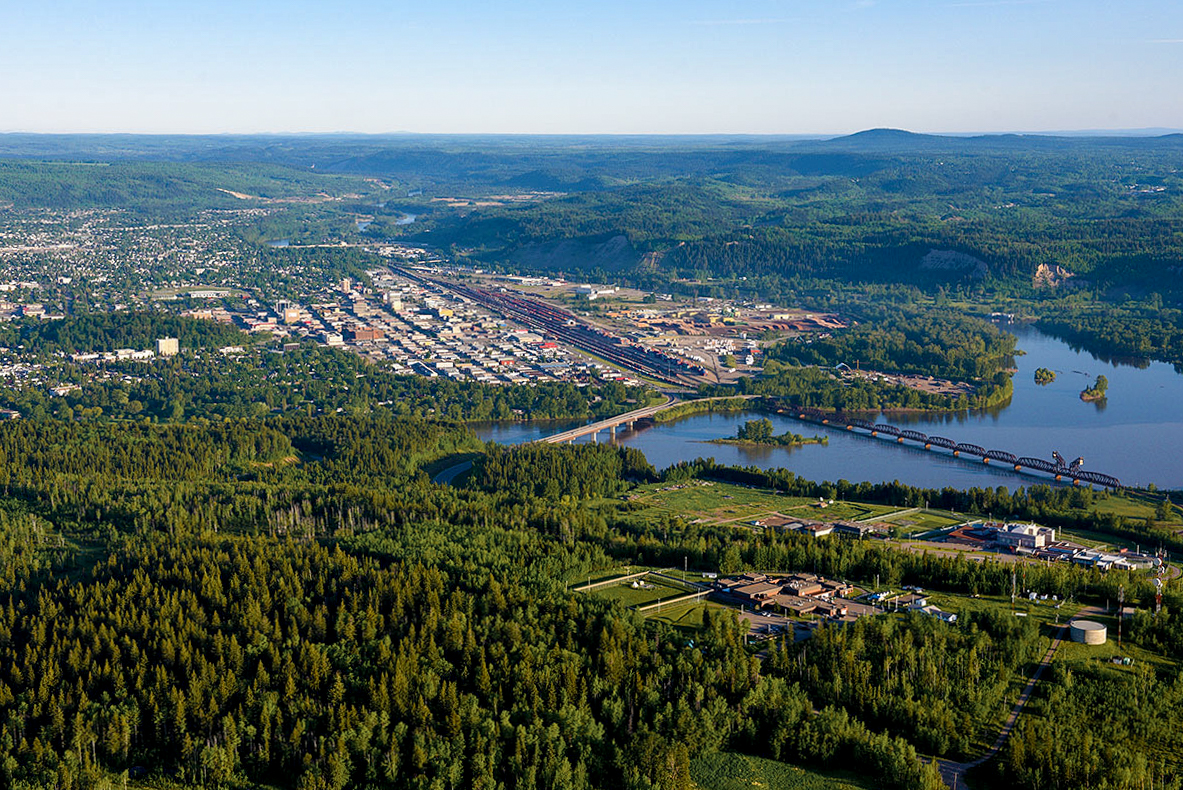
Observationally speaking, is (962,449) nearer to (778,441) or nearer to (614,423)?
(778,441)

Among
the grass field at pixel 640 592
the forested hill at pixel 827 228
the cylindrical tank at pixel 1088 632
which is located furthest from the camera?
the forested hill at pixel 827 228

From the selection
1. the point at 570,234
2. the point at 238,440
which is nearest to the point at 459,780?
the point at 238,440

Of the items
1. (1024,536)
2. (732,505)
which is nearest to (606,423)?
(732,505)

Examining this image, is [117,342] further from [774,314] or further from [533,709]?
[533,709]

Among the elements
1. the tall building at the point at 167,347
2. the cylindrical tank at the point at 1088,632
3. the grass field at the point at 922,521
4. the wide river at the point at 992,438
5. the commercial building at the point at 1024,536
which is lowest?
the wide river at the point at 992,438

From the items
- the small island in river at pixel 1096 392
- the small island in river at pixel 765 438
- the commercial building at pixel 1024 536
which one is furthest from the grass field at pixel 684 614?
the small island in river at pixel 1096 392

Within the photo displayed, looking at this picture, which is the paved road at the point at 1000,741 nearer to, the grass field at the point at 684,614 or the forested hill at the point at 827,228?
the grass field at the point at 684,614
